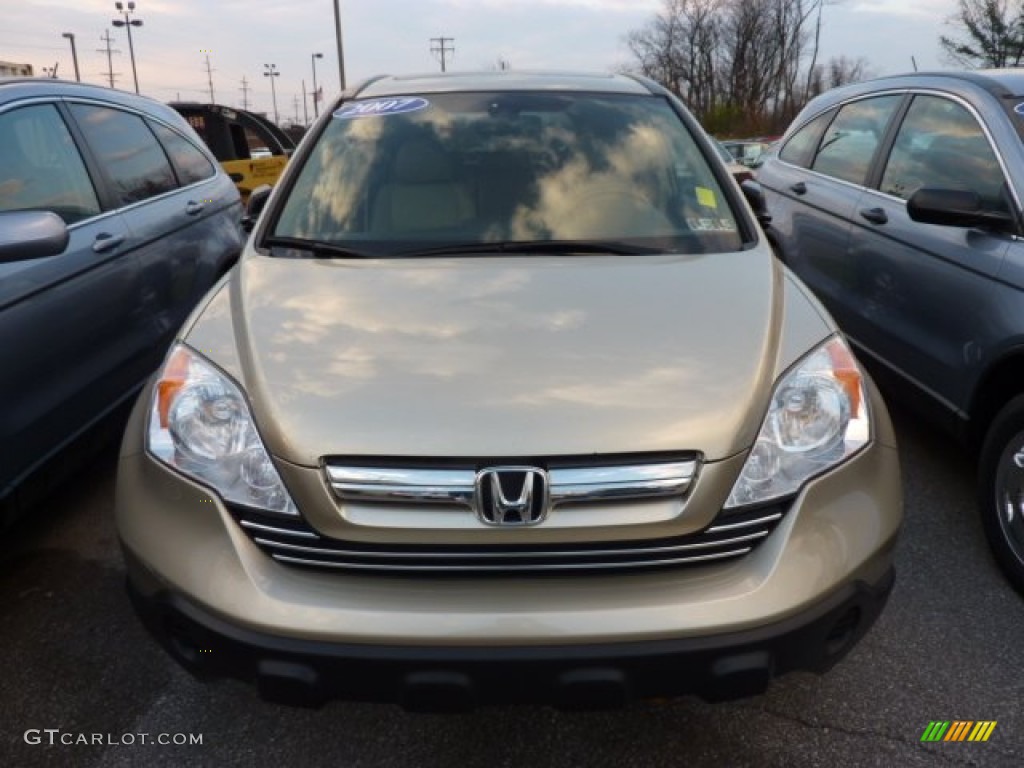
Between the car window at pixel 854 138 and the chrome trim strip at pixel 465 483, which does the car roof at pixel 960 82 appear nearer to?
the car window at pixel 854 138

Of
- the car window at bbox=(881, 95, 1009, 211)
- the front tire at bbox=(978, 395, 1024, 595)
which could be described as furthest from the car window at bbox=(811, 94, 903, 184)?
the front tire at bbox=(978, 395, 1024, 595)

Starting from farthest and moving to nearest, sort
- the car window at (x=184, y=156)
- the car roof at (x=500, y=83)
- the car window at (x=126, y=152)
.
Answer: the car window at (x=184, y=156)
the car window at (x=126, y=152)
the car roof at (x=500, y=83)

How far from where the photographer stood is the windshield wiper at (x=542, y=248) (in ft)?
8.50

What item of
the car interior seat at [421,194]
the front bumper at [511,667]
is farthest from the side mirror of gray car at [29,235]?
the front bumper at [511,667]

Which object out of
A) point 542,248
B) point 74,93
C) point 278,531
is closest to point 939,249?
point 542,248

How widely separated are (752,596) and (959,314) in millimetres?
2093

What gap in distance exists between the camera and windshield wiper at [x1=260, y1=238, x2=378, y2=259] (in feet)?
8.50

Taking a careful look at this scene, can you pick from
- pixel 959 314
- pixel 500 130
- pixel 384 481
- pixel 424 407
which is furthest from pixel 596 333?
pixel 959 314

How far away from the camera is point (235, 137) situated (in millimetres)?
10516

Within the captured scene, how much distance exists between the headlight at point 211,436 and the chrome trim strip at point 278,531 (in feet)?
0.13

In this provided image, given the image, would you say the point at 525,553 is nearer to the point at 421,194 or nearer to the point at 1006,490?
the point at 421,194

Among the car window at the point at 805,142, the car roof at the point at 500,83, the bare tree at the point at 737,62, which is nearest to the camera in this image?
the car roof at the point at 500,83

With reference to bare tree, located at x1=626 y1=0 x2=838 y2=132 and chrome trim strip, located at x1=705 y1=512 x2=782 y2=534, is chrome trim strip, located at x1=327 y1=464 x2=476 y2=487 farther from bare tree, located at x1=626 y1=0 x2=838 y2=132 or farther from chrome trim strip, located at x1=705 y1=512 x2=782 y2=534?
bare tree, located at x1=626 y1=0 x2=838 y2=132

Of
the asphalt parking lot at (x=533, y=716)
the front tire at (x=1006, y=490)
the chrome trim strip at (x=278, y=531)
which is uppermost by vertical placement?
the chrome trim strip at (x=278, y=531)
